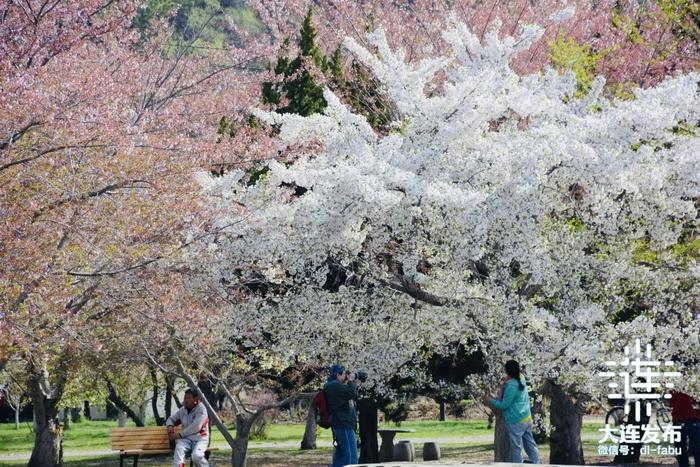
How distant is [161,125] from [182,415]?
24.0ft

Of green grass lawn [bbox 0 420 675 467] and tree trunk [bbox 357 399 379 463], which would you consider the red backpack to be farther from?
green grass lawn [bbox 0 420 675 467]

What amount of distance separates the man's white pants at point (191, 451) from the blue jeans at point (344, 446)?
160 cm

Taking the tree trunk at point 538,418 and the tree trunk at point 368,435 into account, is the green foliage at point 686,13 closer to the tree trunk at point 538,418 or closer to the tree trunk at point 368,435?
the tree trunk at point 538,418

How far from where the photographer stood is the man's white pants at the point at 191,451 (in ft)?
42.3

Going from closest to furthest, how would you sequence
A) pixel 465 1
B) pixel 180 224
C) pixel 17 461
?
pixel 180 224 → pixel 17 461 → pixel 465 1

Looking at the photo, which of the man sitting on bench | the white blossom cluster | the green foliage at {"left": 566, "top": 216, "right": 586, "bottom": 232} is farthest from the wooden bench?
the green foliage at {"left": 566, "top": 216, "right": 586, "bottom": 232}

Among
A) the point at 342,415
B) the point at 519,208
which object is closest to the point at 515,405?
the point at 342,415

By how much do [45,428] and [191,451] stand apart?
1060 centimetres

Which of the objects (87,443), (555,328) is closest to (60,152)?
(555,328)

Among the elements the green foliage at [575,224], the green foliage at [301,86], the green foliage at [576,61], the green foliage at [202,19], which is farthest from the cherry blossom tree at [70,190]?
the green foliage at [202,19]

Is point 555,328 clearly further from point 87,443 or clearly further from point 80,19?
point 87,443

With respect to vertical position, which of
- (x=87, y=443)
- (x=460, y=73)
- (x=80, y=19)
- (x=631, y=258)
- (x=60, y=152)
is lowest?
(x=87, y=443)

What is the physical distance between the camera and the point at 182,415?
13.2 meters

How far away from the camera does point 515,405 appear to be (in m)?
12.1
